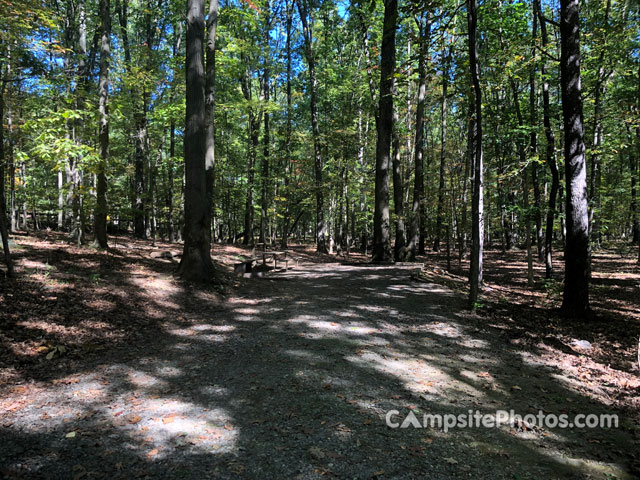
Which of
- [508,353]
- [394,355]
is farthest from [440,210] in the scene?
[394,355]

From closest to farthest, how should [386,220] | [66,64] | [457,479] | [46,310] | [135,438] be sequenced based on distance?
1. [457,479]
2. [135,438]
3. [46,310]
4. [386,220]
5. [66,64]

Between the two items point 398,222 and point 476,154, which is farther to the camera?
point 398,222

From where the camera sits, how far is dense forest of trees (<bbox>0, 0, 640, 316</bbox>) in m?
8.12

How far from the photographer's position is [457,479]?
2.73 m

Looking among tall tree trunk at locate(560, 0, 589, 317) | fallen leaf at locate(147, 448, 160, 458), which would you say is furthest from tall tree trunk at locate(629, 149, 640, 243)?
fallen leaf at locate(147, 448, 160, 458)

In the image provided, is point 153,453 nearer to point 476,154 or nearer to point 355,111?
point 476,154

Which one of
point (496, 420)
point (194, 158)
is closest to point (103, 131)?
point (194, 158)

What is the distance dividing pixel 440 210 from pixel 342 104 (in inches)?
488

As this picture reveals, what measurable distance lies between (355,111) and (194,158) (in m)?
16.8

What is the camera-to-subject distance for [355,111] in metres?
23.4

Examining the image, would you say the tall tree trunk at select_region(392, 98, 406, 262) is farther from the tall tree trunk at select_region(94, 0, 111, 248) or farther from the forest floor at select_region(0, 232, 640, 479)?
the tall tree trunk at select_region(94, 0, 111, 248)

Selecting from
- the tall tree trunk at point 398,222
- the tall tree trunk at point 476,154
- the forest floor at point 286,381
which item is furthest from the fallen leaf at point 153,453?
the tall tree trunk at point 398,222

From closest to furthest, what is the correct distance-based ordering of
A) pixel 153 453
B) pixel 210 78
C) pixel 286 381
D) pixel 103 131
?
1. pixel 153 453
2. pixel 286 381
3. pixel 103 131
4. pixel 210 78

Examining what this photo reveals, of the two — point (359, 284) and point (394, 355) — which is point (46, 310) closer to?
point (394, 355)
